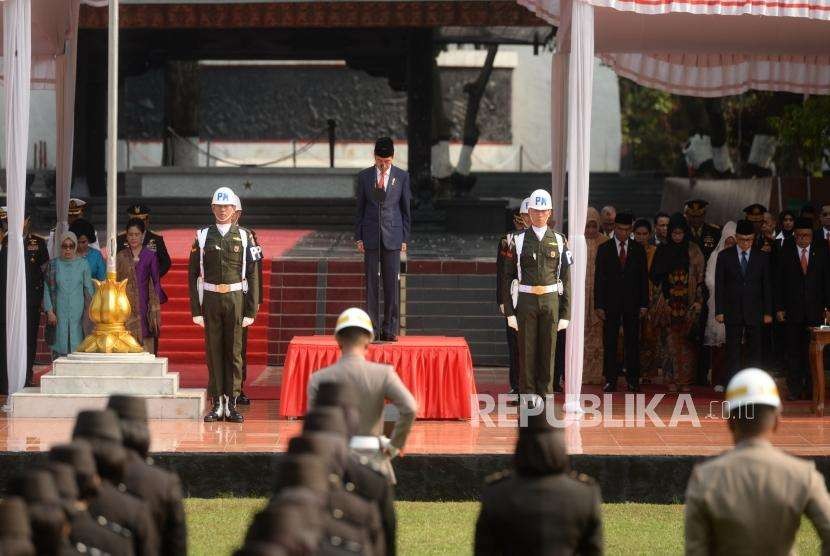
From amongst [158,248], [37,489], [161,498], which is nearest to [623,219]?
[158,248]

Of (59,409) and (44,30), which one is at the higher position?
(44,30)

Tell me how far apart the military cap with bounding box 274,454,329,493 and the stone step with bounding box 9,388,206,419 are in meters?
7.16

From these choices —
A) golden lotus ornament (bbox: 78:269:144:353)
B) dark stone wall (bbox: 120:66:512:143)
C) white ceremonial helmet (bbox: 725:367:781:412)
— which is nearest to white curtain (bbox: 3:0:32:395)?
golden lotus ornament (bbox: 78:269:144:353)

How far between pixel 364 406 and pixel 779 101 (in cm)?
1564

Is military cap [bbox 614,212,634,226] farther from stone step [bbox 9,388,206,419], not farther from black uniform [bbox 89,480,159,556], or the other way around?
black uniform [bbox 89,480,159,556]

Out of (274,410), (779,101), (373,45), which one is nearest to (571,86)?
(274,410)

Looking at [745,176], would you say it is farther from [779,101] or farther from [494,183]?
[494,183]

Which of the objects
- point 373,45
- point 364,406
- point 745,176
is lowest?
point 364,406

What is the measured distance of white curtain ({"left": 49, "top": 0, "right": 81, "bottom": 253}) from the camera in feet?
47.2

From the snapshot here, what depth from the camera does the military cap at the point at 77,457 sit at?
5383 millimetres

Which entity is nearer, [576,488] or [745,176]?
[576,488]

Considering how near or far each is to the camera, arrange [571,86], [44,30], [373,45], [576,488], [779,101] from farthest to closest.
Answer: [373,45] → [779,101] → [44,30] → [571,86] → [576,488]

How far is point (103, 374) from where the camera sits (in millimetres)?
12242

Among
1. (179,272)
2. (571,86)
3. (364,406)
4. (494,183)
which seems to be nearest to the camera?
(364,406)
